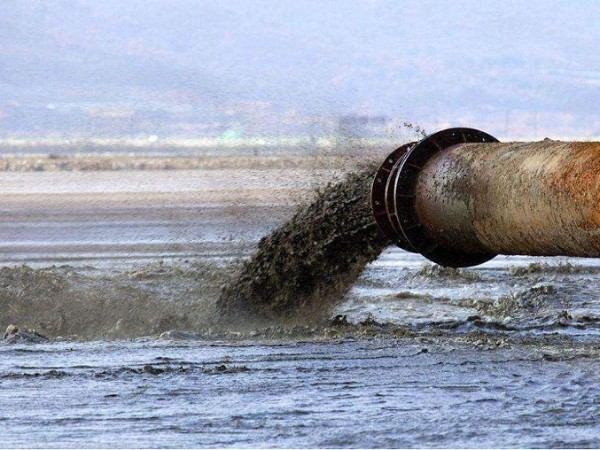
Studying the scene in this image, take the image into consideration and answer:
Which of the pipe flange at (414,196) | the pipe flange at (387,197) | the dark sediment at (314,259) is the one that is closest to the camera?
the pipe flange at (414,196)

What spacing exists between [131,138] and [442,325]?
45.6m

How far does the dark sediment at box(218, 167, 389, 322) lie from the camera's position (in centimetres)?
1041

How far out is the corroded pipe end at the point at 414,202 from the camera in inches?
379

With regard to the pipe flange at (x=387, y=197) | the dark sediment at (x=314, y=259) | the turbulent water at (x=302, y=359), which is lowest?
the turbulent water at (x=302, y=359)

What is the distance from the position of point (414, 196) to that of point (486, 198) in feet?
3.05

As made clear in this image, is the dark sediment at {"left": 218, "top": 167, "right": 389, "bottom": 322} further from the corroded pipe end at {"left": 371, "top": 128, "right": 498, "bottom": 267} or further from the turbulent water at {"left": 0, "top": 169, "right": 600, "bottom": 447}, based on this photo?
the corroded pipe end at {"left": 371, "top": 128, "right": 498, "bottom": 267}

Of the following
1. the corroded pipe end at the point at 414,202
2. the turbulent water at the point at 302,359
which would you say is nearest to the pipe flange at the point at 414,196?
the corroded pipe end at the point at 414,202

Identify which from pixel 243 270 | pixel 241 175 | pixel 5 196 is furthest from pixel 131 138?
pixel 243 270

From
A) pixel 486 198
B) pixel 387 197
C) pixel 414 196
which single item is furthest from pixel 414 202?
pixel 486 198

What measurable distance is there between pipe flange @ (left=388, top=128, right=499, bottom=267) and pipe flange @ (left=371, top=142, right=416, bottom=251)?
34 millimetres

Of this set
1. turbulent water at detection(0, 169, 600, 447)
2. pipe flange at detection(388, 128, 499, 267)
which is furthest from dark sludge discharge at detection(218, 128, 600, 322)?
turbulent water at detection(0, 169, 600, 447)

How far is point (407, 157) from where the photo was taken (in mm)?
9656

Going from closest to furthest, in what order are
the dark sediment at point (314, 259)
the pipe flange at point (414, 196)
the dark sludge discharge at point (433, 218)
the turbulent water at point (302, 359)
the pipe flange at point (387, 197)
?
the turbulent water at point (302, 359) < the dark sludge discharge at point (433, 218) < the pipe flange at point (414, 196) < the pipe flange at point (387, 197) < the dark sediment at point (314, 259)

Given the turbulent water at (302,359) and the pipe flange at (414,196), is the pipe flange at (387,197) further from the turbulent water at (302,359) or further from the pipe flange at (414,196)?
the turbulent water at (302,359)
